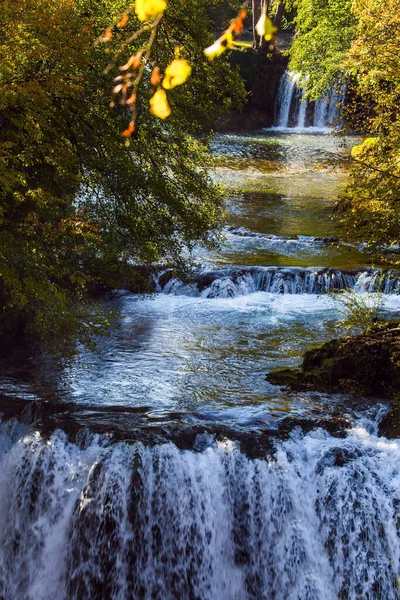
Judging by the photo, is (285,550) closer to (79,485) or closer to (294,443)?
(294,443)

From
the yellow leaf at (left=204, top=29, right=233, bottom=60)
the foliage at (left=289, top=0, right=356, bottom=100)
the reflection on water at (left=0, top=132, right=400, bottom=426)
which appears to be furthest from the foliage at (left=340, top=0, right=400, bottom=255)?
the foliage at (left=289, top=0, right=356, bottom=100)

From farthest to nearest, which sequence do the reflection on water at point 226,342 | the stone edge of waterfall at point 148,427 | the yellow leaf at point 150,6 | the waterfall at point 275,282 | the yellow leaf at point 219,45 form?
the waterfall at point 275,282
the reflection on water at point 226,342
the stone edge of waterfall at point 148,427
the yellow leaf at point 219,45
the yellow leaf at point 150,6

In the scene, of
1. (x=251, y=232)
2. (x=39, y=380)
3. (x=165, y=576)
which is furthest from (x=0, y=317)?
(x=251, y=232)

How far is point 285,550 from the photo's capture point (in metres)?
7.28

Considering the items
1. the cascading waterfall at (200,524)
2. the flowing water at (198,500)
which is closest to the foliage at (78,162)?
the flowing water at (198,500)

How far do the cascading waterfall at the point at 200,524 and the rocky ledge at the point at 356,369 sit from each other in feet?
5.01

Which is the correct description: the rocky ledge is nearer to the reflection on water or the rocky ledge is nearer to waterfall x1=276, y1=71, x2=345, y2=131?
the reflection on water

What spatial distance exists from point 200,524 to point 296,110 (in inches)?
1187

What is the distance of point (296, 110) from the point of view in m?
34.8

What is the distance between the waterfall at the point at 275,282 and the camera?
45.9 ft

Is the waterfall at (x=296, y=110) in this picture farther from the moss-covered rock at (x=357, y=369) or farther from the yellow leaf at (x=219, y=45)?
the yellow leaf at (x=219, y=45)

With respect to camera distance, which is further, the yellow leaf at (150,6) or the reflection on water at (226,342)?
the reflection on water at (226,342)

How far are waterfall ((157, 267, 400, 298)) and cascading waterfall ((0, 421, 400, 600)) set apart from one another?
6.60 meters

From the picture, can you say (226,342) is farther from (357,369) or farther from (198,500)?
(198,500)
